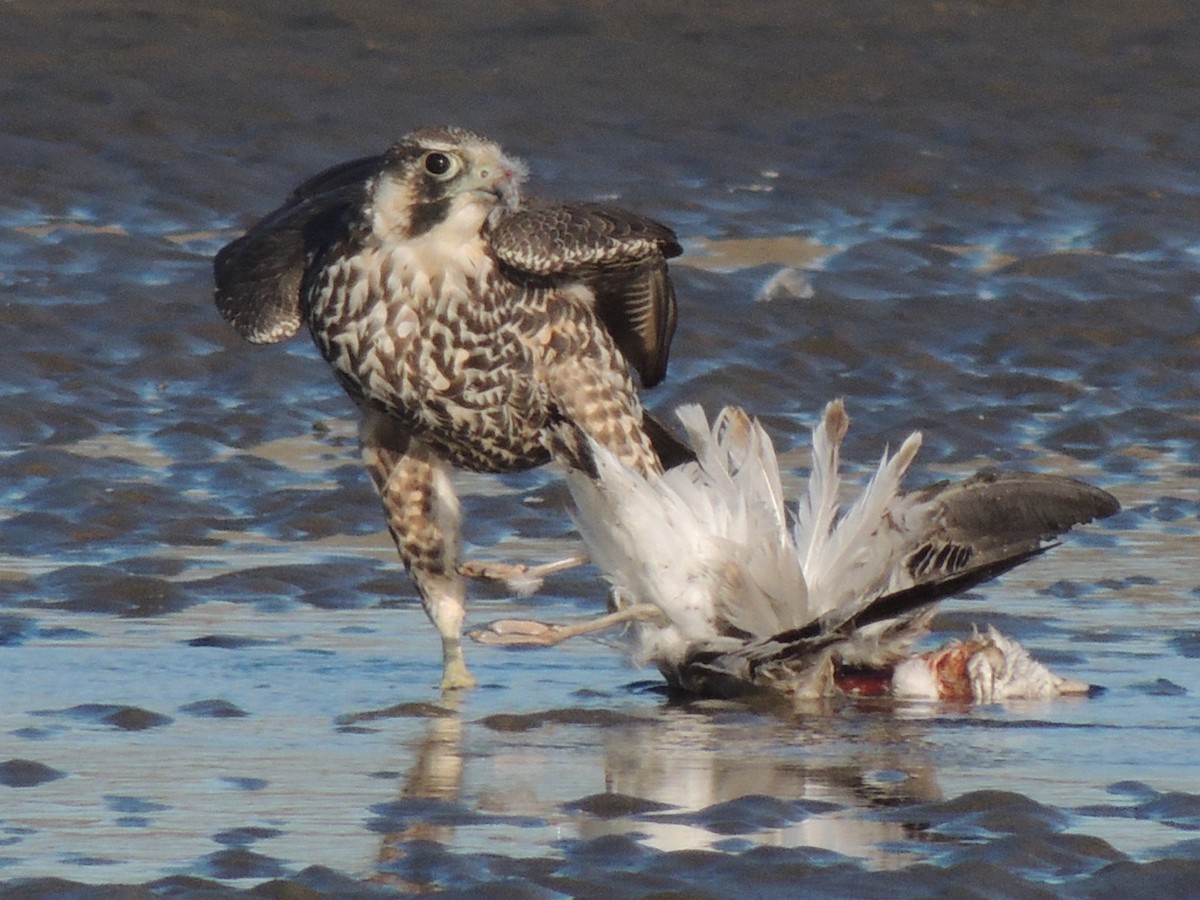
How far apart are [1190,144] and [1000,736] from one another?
8487mm

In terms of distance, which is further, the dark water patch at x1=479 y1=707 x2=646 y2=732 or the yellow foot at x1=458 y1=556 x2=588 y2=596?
the yellow foot at x1=458 y1=556 x2=588 y2=596

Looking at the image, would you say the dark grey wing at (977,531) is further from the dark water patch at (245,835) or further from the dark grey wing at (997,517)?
the dark water patch at (245,835)

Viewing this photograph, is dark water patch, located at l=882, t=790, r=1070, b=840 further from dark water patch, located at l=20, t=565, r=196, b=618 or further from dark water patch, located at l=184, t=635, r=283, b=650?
dark water patch, located at l=20, t=565, r=196, b=618

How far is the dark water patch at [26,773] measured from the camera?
569 cm

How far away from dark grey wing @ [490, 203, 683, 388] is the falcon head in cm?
13

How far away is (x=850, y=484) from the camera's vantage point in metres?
9.67

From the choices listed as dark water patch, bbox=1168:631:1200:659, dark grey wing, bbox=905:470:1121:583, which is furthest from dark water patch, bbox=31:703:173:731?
dark water patch, bbox=1168:631:1200:659

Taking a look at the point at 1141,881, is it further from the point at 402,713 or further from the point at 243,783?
the point at 402,713

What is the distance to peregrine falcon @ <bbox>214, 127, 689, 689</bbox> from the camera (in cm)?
692

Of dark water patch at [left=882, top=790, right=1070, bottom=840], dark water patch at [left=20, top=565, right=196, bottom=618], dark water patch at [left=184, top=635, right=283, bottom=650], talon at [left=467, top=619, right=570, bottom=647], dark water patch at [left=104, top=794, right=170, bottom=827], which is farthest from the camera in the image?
dark water patch at [left=20, top=565, right=196, bottom=618]

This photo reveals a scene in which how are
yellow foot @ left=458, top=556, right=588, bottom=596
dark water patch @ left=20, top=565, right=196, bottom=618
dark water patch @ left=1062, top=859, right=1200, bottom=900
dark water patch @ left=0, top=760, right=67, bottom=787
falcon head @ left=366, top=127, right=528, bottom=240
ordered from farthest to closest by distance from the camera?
1. dark water patch @ left=20, top=565, right=196, bottom=618
2. yellow foot @ left=458, top=556, right=588, bottom=596
3. falcon head @ left=366, top=127, right=528, bottom=240
4. dark water patch @ left=0, top=760, right=67, bottom=787
5. dark water patch @ left=1062, top=859, right=1200, bottom=900

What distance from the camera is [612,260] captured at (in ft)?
23.9

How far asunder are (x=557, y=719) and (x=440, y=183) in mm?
1400

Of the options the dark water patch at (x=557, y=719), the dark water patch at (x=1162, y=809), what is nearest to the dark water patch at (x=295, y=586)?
the dark water patch at (x=557, y=719)
